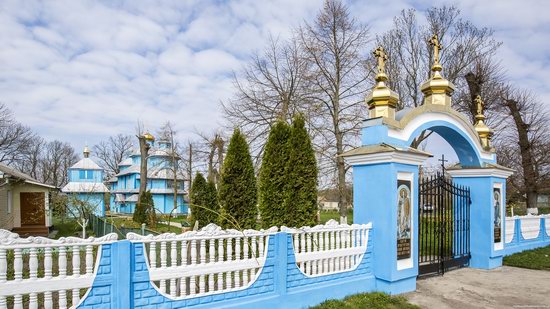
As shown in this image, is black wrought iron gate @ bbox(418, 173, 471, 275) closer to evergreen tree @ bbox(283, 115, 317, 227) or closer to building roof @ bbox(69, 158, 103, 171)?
evergreen tree @ bbox(283, 115, 317, 227)

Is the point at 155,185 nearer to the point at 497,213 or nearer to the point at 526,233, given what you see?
the point at 526,233

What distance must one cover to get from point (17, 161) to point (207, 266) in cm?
4073

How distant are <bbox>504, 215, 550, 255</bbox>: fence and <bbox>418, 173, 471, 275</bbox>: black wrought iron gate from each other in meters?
2.09

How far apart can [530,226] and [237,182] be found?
32.1ft

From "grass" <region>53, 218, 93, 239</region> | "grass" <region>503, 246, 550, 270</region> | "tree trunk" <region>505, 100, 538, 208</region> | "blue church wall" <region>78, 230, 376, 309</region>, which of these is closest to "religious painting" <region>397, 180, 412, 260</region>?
"blue church wall" <region>78, 230, 376, 309</region>

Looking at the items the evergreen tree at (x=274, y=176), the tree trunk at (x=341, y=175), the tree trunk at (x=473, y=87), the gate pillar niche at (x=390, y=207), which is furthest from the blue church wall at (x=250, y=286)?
the tree trunk at (x=473, y=87)

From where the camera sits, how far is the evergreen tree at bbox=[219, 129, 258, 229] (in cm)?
1016

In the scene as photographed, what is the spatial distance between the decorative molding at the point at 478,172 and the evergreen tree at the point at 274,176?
15.3 feet

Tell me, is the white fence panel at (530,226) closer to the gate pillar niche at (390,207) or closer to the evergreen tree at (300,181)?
the gate pillar niche at (390,207)

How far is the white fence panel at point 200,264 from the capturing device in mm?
4523

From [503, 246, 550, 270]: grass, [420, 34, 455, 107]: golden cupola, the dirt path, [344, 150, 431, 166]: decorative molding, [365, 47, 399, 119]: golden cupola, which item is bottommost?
[503, 246, 550, 270]: grass

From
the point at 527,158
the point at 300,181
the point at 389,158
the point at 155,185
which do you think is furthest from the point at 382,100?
the point at 155,185

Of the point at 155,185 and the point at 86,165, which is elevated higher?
the point at 86,165

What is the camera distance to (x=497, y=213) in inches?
381
